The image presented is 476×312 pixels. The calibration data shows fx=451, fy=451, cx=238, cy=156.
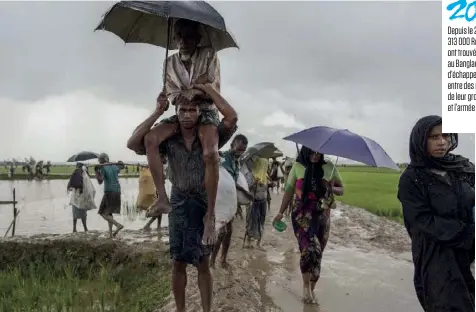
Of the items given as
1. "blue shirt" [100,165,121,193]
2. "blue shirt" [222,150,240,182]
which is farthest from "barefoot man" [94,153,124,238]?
"blue shirt" [222,150,240,182]

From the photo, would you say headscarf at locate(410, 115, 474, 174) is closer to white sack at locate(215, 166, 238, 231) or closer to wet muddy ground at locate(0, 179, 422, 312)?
white sack at locate(215, 166, 238, 231)

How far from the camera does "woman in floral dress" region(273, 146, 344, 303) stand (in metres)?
4.62

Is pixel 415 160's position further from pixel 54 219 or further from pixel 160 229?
pixel 54 219

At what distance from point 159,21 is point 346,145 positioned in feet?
7.04

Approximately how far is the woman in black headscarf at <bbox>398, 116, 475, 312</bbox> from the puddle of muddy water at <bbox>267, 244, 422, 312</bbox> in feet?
6.97

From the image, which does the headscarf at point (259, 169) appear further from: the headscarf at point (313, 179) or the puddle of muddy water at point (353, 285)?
the headscarf at point (313, 179)

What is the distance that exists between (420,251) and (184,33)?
223 cm

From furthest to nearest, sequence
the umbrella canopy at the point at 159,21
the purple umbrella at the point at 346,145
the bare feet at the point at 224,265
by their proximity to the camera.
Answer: the bare feet at the point at 224,265, the purple umbrella at the point at 346,145, the umbrella canopy at the point at 159,21

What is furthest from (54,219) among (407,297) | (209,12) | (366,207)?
(209,12)

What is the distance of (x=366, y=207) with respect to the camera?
1688 cm

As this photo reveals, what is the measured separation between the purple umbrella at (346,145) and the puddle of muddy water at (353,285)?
1670 mm

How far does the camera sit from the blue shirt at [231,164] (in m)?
5.70

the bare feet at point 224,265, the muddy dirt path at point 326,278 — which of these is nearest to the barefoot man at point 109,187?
the muddy dirt path at point 326,278

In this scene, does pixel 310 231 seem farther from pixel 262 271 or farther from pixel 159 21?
pixel 159 21
